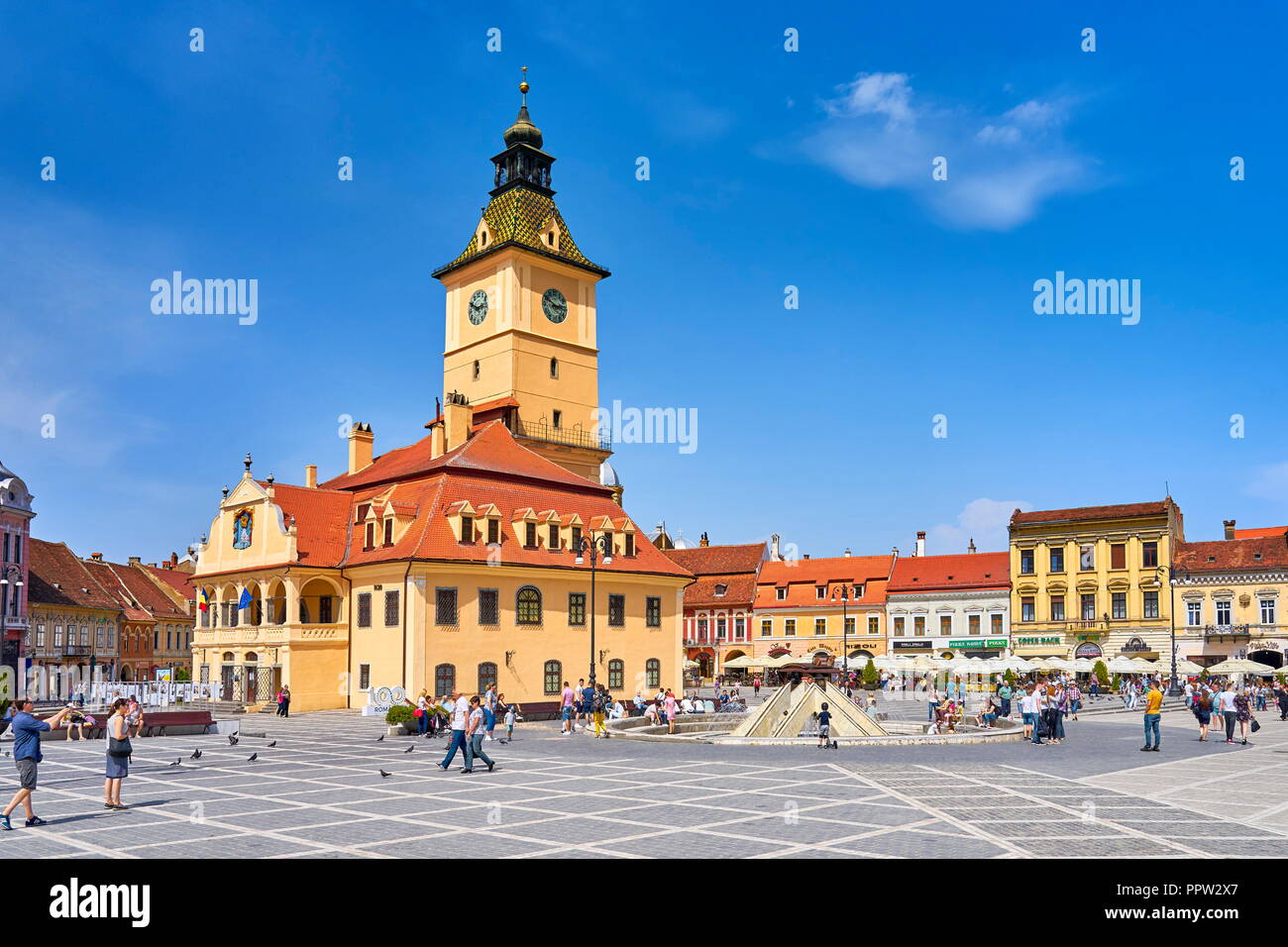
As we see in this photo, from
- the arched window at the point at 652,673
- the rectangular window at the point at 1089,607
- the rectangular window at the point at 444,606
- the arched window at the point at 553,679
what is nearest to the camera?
the rectangular window at the point at 444,606

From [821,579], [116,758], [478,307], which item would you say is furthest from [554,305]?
[116,758]

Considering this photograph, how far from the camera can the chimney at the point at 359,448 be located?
58781 millimetres

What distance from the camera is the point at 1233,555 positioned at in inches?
2879

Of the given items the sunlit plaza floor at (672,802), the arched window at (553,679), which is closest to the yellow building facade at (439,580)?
the arched window at (553,679)

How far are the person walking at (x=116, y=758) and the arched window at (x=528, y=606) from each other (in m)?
29.2

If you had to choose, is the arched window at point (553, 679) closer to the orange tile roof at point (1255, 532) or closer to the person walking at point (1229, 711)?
the person walking at point (1229, 711)

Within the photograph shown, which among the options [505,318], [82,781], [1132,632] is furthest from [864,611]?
[82,781]

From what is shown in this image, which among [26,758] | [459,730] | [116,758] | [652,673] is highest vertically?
[26,758]

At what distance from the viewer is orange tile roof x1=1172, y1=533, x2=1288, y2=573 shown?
71.5 m

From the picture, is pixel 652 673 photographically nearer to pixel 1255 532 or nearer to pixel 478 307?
pixel 478 307

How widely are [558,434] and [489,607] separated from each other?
60.8 feet
